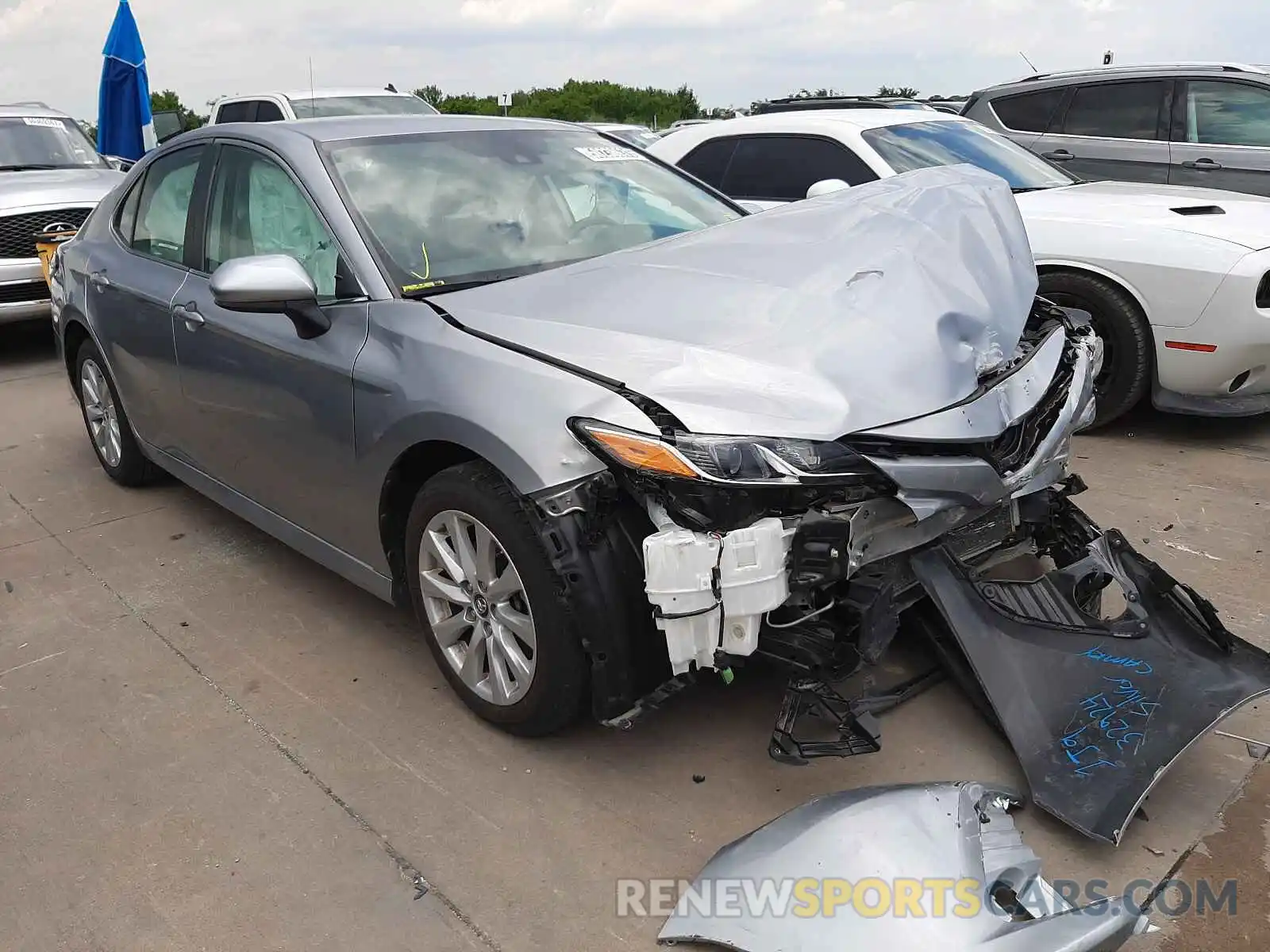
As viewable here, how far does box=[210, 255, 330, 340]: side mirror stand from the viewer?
3.01 m

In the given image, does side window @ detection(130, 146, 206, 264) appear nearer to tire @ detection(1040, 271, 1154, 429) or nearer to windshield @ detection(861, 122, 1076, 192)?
windshield @ detection(861, 122, 1076, 192)

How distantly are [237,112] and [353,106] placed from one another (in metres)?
2.02

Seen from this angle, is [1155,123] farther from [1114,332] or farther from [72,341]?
[72,341]

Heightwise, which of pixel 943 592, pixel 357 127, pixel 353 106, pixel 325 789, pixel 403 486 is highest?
pixel 353 106

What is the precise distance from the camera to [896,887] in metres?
2.22

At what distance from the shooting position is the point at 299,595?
4.06m

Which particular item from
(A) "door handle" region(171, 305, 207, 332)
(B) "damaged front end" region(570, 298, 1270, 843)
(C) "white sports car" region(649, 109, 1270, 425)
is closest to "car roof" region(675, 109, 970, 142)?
(C) "white sports car" region(649, 109, 1270, 425)

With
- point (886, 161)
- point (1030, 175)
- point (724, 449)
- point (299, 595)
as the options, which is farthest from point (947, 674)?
point (1030, 175)

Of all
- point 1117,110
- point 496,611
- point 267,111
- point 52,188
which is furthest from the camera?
point 267,111

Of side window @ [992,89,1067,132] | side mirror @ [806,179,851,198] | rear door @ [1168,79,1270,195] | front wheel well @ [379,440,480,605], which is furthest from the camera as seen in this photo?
side window @ [992,89,1067,132]

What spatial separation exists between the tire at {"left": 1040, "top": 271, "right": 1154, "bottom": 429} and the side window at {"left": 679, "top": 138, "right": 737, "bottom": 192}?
2.13 metres

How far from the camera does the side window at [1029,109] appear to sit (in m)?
8.11

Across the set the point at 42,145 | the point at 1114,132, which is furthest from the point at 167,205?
the point at 1114,132

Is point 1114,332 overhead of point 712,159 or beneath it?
beneath
